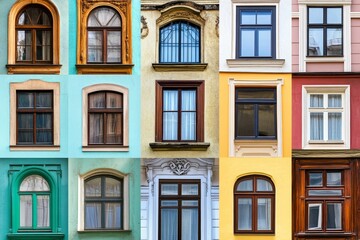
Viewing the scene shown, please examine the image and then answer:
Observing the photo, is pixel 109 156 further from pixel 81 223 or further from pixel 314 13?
pixel 314 13

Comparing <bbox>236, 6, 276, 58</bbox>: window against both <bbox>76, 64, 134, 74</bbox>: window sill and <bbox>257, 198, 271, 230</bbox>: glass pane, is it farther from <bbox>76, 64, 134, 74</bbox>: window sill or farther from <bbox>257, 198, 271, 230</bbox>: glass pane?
<bbox>257, 198, 271, 230</bbox>: glass pane

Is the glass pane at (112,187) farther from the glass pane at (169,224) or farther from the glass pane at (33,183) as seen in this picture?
A: the glass pane at (33,183)

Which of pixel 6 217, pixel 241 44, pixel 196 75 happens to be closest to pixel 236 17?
pixel 241 44

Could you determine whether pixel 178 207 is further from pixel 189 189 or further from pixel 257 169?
pixel 257 169

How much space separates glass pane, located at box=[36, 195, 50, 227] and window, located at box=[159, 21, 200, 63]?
5.22m

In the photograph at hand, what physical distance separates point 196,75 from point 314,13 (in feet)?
12.7

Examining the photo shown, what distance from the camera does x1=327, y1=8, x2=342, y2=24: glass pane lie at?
18.5m

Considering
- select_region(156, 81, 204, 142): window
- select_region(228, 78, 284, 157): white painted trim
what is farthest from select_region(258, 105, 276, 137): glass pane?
select_region(156, 81, 204, 142): window

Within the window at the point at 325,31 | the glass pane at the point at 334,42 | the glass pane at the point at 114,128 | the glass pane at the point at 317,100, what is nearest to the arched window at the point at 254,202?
the glass pane at the point at 317,100

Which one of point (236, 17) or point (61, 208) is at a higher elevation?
point (236, 17)

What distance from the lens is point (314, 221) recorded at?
18.2 meters

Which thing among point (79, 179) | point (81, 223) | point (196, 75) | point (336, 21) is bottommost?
point (81, 223)

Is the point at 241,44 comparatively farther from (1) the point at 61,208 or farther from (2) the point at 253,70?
(1) the point at 61,208

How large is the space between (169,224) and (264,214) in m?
2.72
